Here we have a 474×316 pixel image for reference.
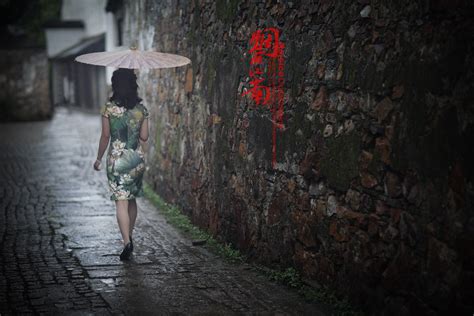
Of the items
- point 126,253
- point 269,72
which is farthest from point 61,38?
point 269,72

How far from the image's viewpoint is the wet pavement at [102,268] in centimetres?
471

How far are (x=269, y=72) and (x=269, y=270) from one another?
1.65 meters

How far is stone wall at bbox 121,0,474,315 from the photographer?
3.46 m

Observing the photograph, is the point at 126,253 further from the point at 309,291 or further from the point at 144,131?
the point at 309,291

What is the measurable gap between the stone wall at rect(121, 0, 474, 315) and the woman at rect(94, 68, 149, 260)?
0.89m

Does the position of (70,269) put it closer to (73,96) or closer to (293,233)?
(293,233)

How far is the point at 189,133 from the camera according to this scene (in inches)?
307

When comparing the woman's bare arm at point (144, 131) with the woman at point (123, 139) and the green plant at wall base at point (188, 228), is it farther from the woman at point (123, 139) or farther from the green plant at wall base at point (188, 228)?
the green plant at wall base at point (188, 228)

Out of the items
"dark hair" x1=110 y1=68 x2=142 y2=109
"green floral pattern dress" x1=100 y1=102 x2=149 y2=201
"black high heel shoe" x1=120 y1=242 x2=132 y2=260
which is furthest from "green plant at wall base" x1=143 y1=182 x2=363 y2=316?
"dark hair" x1=110 y1=68 x2=142 y2=109

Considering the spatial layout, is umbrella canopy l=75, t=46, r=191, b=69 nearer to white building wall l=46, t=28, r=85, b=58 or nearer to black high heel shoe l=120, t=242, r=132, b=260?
black high heel shoe l=120, t=242, r=132, b=260

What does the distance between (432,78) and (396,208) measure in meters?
0.83

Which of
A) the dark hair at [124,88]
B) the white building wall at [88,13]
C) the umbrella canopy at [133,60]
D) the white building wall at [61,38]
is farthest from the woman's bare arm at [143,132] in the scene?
the white building wall at [61,38]

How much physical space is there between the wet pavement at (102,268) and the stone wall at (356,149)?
422mm

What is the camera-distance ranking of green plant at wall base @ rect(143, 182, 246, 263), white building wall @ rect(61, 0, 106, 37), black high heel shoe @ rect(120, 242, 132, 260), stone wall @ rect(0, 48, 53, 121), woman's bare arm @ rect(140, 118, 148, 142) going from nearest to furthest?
black high heel shoe @ rect(120, 242, 132, 260) < green plant at wall base @ rect(143, 182, 246, 263) < woman's bare arm @ rect(140, 118, 148, 142) < stone wall @ rect(0, 48, 53, 121) < white building wall @ rect(61, 0, 106, 37)
